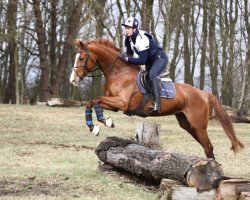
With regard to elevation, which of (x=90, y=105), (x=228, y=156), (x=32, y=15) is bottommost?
(x=228, y=156)

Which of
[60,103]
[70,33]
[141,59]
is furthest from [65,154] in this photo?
[70,33]

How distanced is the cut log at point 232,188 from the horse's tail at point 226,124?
13.0ft

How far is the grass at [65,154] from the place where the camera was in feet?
29.1

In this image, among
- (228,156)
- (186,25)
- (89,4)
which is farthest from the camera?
(186,25)

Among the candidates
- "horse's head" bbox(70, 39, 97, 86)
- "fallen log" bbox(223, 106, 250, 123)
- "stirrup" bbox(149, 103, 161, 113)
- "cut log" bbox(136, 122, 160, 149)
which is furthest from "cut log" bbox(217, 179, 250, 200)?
"fallen log" bbox(223, 106, 250, 123)

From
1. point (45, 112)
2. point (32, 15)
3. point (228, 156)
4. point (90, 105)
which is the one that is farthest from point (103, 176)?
point (32, 15)

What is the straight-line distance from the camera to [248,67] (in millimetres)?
28781

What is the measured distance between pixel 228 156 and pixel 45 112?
12590 millimetres

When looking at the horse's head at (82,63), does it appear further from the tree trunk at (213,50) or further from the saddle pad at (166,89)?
the tree trunk at (213,50)

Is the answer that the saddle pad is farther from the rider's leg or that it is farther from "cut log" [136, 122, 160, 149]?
"cut log" [136, 122, 160, 149]

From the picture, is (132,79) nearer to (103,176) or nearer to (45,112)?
(103,176)

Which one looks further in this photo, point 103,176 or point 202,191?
point 103,176

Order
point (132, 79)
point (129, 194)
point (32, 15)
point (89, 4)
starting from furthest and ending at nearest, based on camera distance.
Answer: point (32, 15)
point (89, 4)
point (132, 79)
point (129, 194)

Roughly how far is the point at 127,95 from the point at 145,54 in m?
0.87
